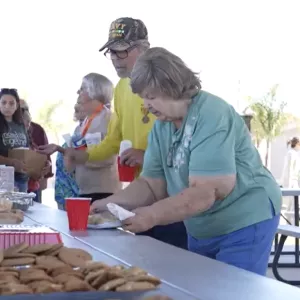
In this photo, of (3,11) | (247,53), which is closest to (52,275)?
(3,11)

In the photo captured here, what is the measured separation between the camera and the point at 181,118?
2.03 meters

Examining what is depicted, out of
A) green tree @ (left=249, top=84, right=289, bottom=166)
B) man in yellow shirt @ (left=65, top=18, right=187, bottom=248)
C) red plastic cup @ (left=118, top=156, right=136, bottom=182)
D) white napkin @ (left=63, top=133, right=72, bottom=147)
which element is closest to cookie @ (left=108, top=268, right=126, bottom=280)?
man in yellow shirt @ (left=65, top=18, right=187, bottom=248)

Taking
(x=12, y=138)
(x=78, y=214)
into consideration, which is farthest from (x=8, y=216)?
(x=12, y=138)

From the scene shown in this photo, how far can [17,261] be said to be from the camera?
4.27ft

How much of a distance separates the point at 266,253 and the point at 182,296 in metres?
0.79

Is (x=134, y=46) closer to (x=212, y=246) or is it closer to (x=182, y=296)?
(x=212, y=246)

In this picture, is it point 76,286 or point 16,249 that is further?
point 16,249

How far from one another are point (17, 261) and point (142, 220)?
0.65 metres

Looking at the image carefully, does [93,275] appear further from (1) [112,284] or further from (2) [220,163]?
(2) [220,163]

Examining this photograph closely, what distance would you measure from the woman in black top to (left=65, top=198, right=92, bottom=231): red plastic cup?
67.6 inches

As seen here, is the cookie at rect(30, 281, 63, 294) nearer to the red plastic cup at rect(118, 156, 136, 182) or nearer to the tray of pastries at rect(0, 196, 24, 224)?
the tray of pastries at rect(0, 196, 24, 224)

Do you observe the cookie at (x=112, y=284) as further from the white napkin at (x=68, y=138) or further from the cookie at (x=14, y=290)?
the white napkin at (x=68, y=138)

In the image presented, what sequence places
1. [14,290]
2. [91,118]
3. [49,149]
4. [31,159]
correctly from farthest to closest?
[91,118] → [31,159] → [49,149] → [14,290]

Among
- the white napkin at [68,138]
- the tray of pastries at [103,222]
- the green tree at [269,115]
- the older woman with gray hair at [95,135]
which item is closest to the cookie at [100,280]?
the tray of pastries at [103,222]
